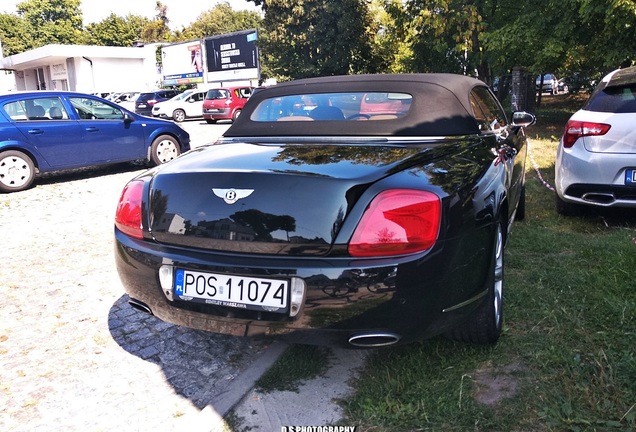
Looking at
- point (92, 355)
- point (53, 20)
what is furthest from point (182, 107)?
point (53, 20)

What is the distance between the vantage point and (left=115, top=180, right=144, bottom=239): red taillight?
8.81 ft

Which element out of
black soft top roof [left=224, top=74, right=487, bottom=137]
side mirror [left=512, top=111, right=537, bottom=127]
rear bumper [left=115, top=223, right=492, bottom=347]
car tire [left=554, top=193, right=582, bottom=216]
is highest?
black soft top roof [left=224, top=74, right=487, bottom=137]

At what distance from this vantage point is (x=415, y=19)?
1880cm

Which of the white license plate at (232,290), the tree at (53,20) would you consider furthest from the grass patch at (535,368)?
the tree at (53,20)

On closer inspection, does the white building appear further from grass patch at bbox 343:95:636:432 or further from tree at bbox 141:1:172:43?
grass patch at bbox 343:95:636:432

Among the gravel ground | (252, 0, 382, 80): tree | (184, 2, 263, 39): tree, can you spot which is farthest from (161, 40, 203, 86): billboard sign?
the gravel ground

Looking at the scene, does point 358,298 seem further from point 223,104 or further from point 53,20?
point 53,20

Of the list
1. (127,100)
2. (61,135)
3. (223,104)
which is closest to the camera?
(61,135)

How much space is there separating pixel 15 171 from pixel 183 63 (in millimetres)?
36884

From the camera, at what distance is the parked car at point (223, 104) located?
2281 cm

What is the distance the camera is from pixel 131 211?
2730 mm

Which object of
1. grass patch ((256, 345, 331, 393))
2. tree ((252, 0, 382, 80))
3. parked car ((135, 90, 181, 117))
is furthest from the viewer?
tree ((252, 0, 382, 80))

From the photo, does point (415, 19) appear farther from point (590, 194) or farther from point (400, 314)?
point (400, 314)

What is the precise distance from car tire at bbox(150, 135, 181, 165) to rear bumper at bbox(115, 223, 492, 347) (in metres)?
7.94
